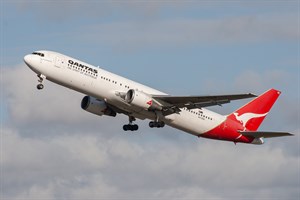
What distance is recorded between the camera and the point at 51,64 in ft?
217

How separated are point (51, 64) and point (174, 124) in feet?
39.5

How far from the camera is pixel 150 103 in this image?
6831 centimetres

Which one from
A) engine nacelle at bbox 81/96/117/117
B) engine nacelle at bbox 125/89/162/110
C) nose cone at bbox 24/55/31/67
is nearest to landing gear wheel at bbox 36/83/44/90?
nose cone at bbox 24/55/31/67

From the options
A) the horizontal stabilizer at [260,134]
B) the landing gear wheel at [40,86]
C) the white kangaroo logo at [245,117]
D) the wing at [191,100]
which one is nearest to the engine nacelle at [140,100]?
the wing at [191,100]

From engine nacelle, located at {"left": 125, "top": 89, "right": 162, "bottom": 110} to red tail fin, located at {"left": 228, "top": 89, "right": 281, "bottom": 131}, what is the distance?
9.76 m

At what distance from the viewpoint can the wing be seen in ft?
222

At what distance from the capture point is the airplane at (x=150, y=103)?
66.1 metres

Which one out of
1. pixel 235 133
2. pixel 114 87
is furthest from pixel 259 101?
pixel 114 87

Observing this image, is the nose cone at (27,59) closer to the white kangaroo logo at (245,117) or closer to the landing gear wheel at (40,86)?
the landing gear wheel at (40,86)

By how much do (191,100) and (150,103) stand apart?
335 centimetres

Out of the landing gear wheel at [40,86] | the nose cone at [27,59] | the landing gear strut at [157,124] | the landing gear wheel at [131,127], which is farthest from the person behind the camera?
the landing gear wheel at [131,127]

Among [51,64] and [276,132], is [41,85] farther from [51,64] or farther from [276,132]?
[276,132]

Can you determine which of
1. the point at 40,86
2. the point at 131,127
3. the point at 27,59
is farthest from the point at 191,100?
the point at 27,59

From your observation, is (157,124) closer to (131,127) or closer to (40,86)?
(131,127)
